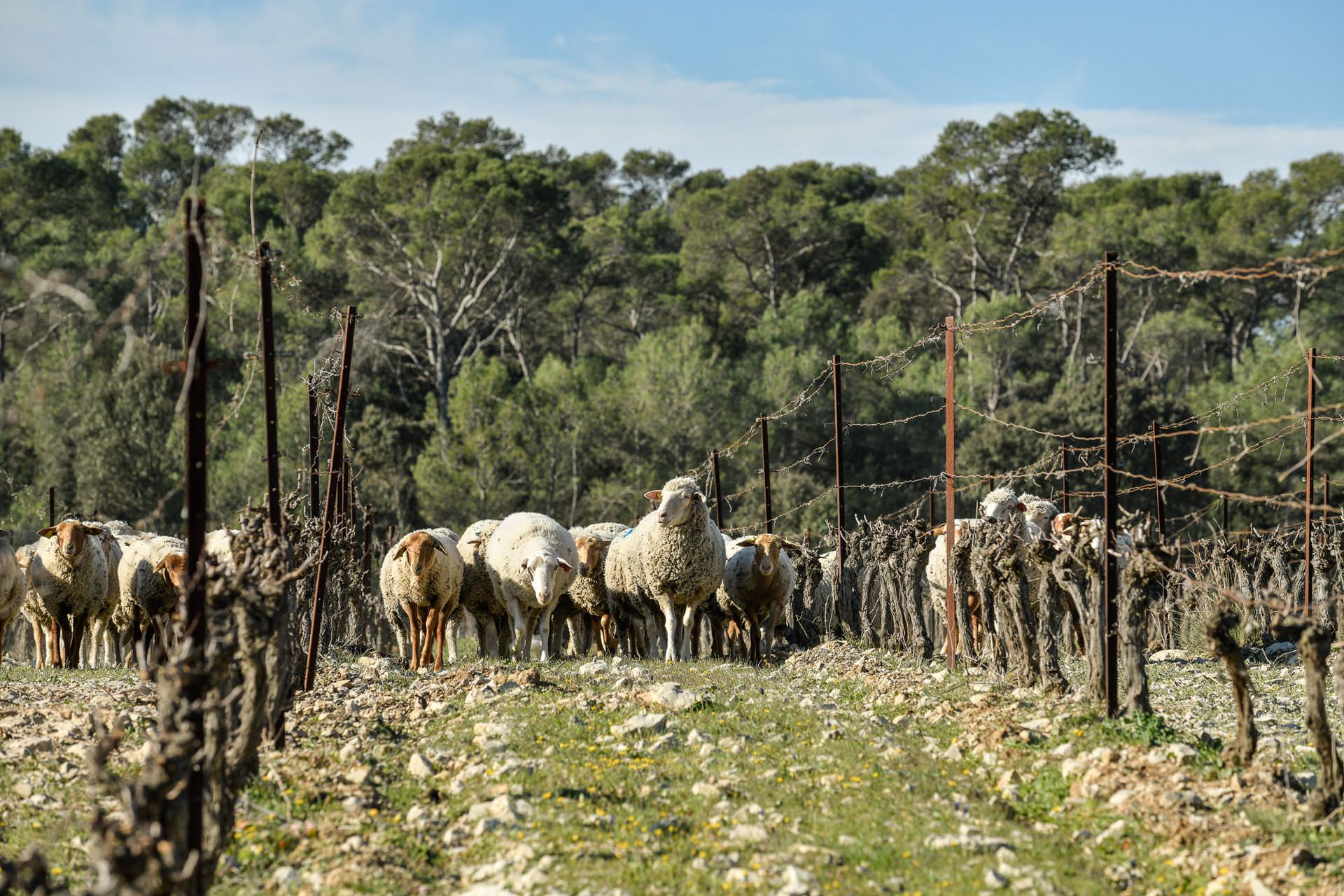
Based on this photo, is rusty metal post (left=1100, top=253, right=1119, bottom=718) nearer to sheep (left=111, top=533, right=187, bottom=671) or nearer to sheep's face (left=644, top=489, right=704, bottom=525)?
sheep's face (left=644, top=489, right=704, bottom=525)

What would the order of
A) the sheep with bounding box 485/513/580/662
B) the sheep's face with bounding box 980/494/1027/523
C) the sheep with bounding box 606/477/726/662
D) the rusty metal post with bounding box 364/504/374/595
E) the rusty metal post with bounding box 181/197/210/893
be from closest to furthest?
the rusty metal post with bounding box 181/197/210/893 → the sheep with bounding box 485/513/580/662 → the sheep with bounding box 606/477/726/662 → the sheep's face with bounding box 980/494/1027/523 → the rusty metal post with bounding box 364/504/374/595

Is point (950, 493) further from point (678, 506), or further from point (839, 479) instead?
point (839, 479)

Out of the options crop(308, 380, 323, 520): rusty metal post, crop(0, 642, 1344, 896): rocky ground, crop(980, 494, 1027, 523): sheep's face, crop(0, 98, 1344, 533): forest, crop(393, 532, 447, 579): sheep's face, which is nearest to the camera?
crop(0, 642, 1344, 896): rocky ground

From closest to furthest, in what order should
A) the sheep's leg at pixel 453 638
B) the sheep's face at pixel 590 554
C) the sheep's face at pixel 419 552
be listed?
the sheep's face at pixel 419 552, the sheep's leg at pixel 453 638, the sheep's face at pixel 590 554

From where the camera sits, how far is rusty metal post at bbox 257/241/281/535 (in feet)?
33.9

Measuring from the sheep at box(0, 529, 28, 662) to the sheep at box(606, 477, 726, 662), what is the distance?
8.15m

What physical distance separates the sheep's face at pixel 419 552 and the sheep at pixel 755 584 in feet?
14.2

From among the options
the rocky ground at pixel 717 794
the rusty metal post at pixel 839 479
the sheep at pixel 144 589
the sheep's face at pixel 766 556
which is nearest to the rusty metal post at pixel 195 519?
the rocky ground at pixel 717 794

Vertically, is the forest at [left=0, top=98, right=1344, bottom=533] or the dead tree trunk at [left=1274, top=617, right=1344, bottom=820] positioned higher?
the forest at [left=0, top=98, right=1344, bottom=533]

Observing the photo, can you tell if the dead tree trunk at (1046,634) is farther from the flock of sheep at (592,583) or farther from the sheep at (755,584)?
the sheep at (755,584)

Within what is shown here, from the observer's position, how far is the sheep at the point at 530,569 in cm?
1719

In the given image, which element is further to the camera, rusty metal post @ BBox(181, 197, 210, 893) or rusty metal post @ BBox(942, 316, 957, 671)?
rusty metal post @ BBox(942, 316, 957, 671)

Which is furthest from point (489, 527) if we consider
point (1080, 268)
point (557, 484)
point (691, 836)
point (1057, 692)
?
point (1080, 268)

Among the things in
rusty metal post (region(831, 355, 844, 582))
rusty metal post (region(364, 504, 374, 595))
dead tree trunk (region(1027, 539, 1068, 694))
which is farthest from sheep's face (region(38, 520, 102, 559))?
dead tree trunk (region(1027, 539, 1068, 694))
